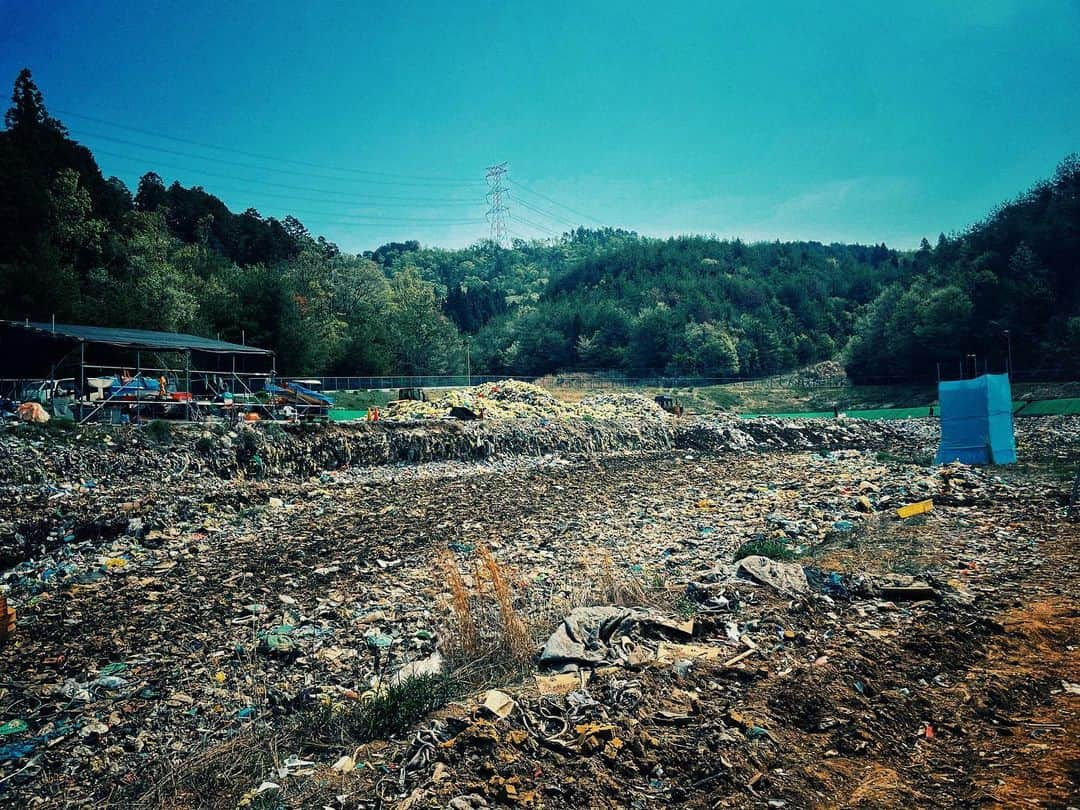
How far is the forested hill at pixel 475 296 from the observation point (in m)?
38.6

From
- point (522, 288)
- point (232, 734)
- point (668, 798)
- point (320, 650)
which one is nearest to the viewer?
point (668, 798)

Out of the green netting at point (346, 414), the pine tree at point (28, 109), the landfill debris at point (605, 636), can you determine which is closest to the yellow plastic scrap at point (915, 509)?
the landfill debris at point (605, 636)

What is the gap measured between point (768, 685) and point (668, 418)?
29686mm

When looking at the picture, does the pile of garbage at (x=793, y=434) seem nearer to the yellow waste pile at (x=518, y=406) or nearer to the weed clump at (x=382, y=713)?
the yellow waste pile at (x=518, y=406)

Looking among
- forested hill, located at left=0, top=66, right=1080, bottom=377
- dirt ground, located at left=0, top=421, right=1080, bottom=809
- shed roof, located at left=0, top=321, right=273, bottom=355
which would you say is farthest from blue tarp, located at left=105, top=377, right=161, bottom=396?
forested hill, located at left=0, top=66, right=1080, bottom=377

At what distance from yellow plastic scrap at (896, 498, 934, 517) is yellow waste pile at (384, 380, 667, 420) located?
18.7 m

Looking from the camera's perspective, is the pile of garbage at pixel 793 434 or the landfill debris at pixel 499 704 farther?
the pile of garbage at pixel 793 434

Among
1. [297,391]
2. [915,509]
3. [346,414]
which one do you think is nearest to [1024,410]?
[915,509]

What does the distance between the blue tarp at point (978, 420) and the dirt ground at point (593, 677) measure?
573 cm

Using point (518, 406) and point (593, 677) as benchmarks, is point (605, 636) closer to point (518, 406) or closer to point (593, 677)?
point (593, 677)

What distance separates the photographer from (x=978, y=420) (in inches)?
655

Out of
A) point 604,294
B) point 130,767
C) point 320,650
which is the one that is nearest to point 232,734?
point 130,767

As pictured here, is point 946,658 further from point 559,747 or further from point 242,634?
point 242,634

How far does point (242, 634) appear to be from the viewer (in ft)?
22.3
